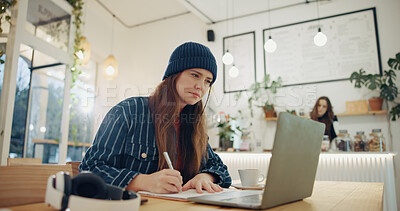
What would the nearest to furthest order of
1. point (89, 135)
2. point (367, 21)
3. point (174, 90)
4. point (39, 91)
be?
point (174, 90), point (39, 91), point (367, 21), point (89, 135)

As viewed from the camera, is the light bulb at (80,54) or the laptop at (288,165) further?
the light bulb at (80,54)

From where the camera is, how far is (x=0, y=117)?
9.98ft

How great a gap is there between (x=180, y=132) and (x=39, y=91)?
311 cm

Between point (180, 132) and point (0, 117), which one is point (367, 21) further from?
point (0, 117)

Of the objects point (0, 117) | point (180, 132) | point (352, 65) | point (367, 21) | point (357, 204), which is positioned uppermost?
point (367, 21)

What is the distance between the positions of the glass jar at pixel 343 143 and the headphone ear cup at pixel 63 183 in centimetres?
376

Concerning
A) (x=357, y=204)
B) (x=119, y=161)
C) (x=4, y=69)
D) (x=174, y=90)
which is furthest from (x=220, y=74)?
(x=357, y=204)

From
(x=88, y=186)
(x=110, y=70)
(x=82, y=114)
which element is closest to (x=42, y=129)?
(x=110, y=70)

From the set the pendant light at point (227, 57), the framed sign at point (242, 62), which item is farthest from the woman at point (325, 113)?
the pendant light at point (227, 57)

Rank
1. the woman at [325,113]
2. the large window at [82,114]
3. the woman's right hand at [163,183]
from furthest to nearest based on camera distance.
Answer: the large window at [82,114], the woman at [325,113], the woman's right hand at [163,183]

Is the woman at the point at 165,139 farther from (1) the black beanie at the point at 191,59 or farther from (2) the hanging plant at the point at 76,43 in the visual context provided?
(2) the hanging plant at the point at 76,43

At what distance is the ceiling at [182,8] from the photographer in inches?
182

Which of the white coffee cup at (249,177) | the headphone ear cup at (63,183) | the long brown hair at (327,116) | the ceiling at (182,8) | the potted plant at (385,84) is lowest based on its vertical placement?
the white coffee cup at (249,177)

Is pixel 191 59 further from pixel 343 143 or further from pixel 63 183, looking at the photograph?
pixel 343 143
